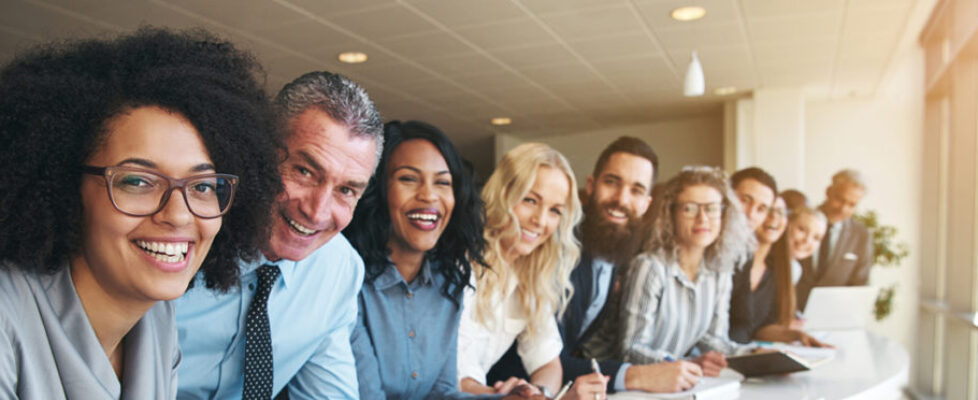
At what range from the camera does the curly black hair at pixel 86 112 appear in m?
0.97

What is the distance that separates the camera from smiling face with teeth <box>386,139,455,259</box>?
2020mm

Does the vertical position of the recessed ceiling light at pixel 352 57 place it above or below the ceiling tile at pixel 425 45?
below

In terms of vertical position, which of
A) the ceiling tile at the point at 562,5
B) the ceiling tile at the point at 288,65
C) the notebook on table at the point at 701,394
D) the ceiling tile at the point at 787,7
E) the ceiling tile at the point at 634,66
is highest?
the ceiling tile at the point at 787,7

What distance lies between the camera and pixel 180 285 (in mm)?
1088

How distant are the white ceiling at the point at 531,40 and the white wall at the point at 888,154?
1.30 feet

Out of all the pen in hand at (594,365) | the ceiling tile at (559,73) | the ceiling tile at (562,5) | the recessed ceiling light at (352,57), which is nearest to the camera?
the pen in hand at (594,365)

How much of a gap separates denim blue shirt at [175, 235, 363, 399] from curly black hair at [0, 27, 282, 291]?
0.38 m

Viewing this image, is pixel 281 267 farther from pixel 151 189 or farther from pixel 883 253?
pixel 883 253

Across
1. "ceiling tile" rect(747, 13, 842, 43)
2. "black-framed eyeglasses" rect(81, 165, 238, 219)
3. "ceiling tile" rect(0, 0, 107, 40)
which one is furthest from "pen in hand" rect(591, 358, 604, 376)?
"ceiling tile" rect(0, 0, 107, 40)

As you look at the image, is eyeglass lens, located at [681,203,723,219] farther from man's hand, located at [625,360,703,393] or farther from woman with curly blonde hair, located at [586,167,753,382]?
man's hand, located at [625,360,703,393]

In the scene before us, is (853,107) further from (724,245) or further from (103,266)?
(103,266)

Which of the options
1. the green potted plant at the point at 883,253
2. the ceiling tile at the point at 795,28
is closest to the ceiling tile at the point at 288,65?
the ceiling tile at the point at 795,28

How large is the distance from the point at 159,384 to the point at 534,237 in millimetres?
1535

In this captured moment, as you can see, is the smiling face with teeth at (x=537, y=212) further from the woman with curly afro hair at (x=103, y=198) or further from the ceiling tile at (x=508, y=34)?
the ceiling tile at (x=508, y=34)
